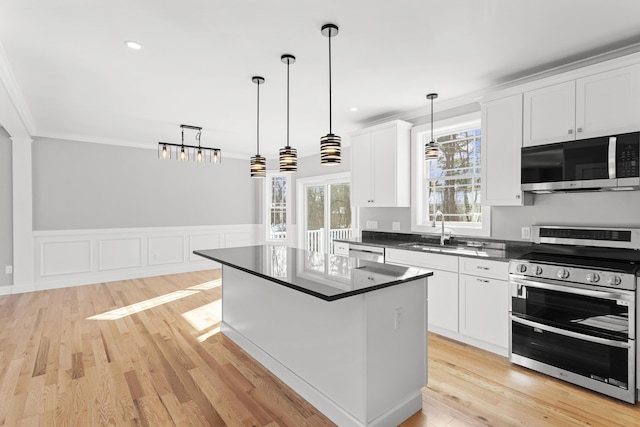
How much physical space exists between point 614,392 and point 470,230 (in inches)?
74.7

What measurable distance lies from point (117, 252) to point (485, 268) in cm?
614

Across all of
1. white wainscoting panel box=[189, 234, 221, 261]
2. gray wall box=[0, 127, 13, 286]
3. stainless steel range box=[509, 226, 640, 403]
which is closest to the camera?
stainless steel range box=[509, 226, 640, 403]

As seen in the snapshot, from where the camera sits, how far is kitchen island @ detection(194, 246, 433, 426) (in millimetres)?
1979

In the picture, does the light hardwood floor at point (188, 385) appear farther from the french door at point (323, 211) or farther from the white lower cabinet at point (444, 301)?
the french door at point (323, 211)

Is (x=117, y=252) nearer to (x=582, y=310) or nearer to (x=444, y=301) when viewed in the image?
(x=444, y=301)

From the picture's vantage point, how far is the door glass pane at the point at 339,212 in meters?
6.38

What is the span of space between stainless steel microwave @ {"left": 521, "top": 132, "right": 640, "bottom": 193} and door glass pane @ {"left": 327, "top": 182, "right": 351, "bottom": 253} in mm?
3508

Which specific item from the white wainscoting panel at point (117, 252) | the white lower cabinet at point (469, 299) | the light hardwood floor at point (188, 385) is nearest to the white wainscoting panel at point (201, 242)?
the white wainscoting panel at point (117, 252)

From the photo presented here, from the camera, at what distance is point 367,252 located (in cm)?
422

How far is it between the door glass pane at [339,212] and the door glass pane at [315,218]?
242mm

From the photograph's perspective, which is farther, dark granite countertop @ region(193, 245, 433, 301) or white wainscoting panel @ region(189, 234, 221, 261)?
white wainscoting panel @ region(189, 234, 221, 261)

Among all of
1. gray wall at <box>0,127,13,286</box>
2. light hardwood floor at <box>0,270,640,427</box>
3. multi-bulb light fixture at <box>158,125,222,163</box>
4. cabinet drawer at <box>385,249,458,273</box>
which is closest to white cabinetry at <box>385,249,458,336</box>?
cabinet drawer at <box>385,249,458,273</box>

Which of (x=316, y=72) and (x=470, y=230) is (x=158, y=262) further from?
(x=470, y=230)

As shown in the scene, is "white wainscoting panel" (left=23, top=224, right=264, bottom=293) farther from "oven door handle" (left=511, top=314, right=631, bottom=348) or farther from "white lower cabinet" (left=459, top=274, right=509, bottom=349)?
"oven door handle" (left=511, top=314, right=631, bottom=348)
